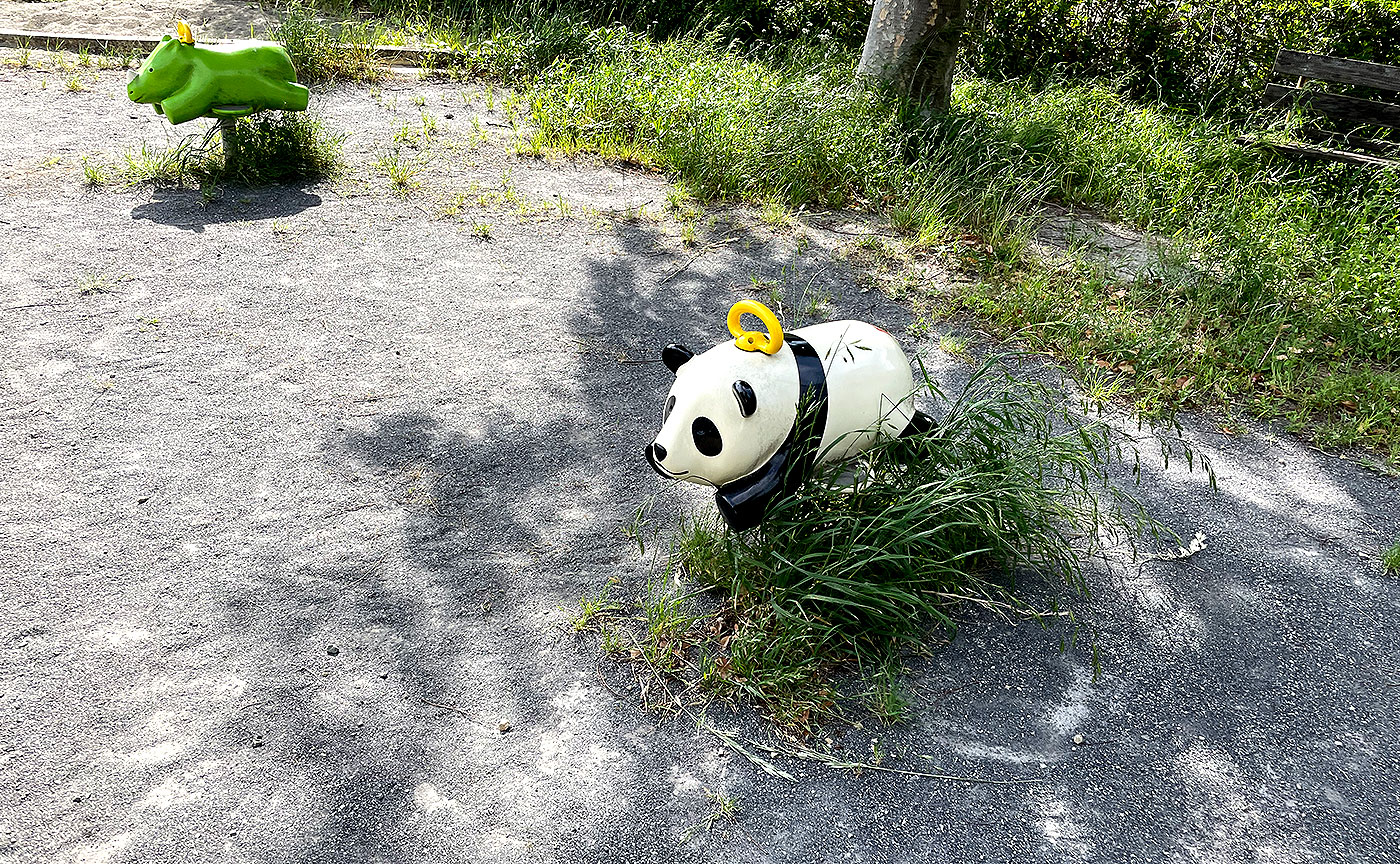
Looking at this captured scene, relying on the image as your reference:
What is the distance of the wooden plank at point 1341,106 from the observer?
6.63 m

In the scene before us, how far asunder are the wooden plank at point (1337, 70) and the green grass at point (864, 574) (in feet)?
16.8

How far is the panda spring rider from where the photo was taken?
2.93m

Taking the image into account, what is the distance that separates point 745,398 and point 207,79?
4153mm

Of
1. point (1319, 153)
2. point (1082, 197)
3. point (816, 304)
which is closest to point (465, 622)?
point (816, 304)

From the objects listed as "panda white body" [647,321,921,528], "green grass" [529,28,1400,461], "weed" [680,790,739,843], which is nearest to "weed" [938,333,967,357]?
"green grass" [529,28,1400,461]

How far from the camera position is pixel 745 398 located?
9.41ft

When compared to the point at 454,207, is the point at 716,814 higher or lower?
lower

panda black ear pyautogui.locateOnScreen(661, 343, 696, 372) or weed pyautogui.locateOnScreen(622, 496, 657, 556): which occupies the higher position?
panda black ear pyautogui.locateOnScreen(661, 343, 696, 372)

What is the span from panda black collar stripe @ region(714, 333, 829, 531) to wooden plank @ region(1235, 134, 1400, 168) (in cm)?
525

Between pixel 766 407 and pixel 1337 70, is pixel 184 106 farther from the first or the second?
pixel 1337 70

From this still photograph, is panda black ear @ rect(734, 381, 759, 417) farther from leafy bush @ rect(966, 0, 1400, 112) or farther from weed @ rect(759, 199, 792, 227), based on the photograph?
leafy bush @ rect(966, 0, 1400, 112)

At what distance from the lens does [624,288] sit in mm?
5160

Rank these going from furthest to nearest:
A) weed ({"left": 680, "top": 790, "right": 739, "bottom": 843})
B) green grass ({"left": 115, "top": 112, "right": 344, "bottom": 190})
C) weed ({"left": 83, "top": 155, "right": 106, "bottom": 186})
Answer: green grass ({"left": 115, "top": 112, "right": 344, "bottom": 190}) < weed ({"left": 83, "top": 155, "right": 106, "bottom": 186}) < weed ({"left": 680, "top": 790, "right": 739, "bottom": 843})

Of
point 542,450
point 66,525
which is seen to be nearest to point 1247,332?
point 542,450
